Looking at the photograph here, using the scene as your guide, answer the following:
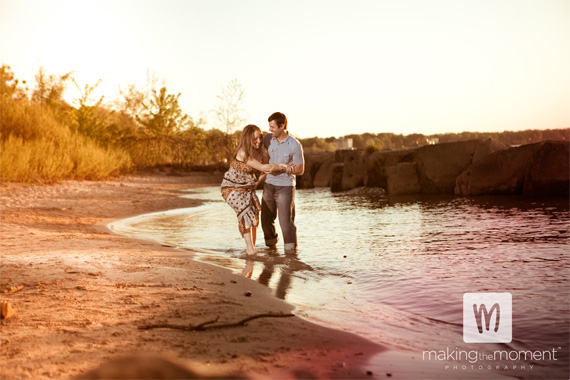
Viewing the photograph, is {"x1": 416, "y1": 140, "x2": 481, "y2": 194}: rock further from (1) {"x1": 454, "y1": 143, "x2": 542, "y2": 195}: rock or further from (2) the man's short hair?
(2) the man's short hair

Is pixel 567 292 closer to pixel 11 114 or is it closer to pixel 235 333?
pixel 235 333

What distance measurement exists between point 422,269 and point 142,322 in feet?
13.2

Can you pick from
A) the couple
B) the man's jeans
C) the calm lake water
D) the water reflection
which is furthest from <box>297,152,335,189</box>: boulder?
the water reflection

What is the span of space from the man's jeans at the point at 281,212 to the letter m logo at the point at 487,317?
3386mm

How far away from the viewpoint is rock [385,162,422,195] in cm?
2102

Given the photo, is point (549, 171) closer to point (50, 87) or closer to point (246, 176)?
point (246, 176)

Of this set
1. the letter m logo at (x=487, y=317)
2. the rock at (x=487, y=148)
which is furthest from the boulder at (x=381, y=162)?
the letter m logo at (x=487, y=317)

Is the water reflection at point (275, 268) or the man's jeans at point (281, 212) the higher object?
the man's jeans at point (281, 212)

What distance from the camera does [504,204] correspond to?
14.7 meters

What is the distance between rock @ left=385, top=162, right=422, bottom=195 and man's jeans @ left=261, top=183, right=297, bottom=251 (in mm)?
13263

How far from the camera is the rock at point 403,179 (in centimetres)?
2102

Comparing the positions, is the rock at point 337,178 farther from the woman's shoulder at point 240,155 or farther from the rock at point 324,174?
the woman's shoulder at point 240,155

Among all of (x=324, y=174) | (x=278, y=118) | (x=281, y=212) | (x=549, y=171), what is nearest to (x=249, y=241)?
(x=281, y=212)

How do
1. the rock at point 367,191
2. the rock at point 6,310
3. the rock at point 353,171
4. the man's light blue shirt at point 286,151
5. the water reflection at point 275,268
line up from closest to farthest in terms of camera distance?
the rock at point 6,310 → the water reflection at point 275,268 → the man's light blue shirt at point 286,151 → the rock at point 367,191 → the rock at point 353,171
